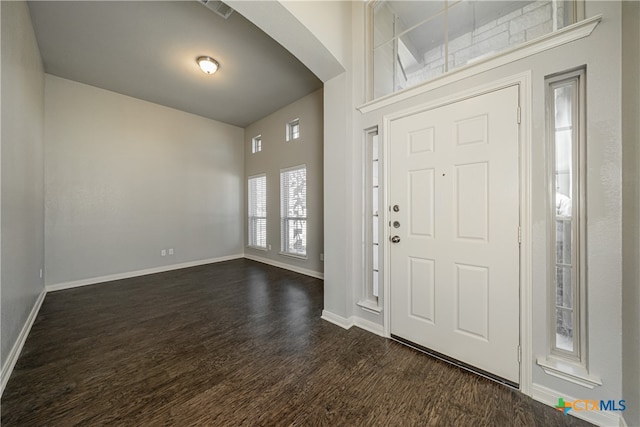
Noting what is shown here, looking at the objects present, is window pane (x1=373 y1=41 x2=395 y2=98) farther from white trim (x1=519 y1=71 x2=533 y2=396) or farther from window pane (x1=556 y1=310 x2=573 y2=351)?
→ window pane (x1=556 y1=310 x2=573 y2=351)

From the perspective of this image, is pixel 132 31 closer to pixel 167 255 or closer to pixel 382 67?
pixel 382 67

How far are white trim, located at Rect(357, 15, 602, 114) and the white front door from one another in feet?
0.66

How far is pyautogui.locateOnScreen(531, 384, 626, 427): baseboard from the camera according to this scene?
1.32 metres

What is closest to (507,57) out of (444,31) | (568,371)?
(444,31)

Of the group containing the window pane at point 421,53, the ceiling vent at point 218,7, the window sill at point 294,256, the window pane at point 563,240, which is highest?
the ceiling vent at point 218,7

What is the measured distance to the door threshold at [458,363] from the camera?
1.65 meters

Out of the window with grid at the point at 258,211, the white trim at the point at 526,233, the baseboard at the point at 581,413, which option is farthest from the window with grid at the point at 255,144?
the baseboard at the point at 581,413

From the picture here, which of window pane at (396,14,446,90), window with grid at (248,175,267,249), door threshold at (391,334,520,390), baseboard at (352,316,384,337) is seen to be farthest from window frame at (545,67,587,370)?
window with grid at (248,175,267,249)

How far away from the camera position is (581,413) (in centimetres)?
140

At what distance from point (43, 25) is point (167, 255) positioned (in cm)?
366

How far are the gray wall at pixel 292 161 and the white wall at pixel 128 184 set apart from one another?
0.88 meters

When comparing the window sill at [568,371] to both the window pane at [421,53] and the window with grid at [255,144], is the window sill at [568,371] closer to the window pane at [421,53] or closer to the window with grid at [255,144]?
the window pane at [421,53]

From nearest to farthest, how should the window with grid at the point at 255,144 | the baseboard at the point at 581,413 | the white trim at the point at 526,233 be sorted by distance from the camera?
the baseboard at the point at 581,413 → the white trim at the point at 526,233 → the window with grid at the point at 255,144

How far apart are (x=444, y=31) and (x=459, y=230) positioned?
5.48 feet
